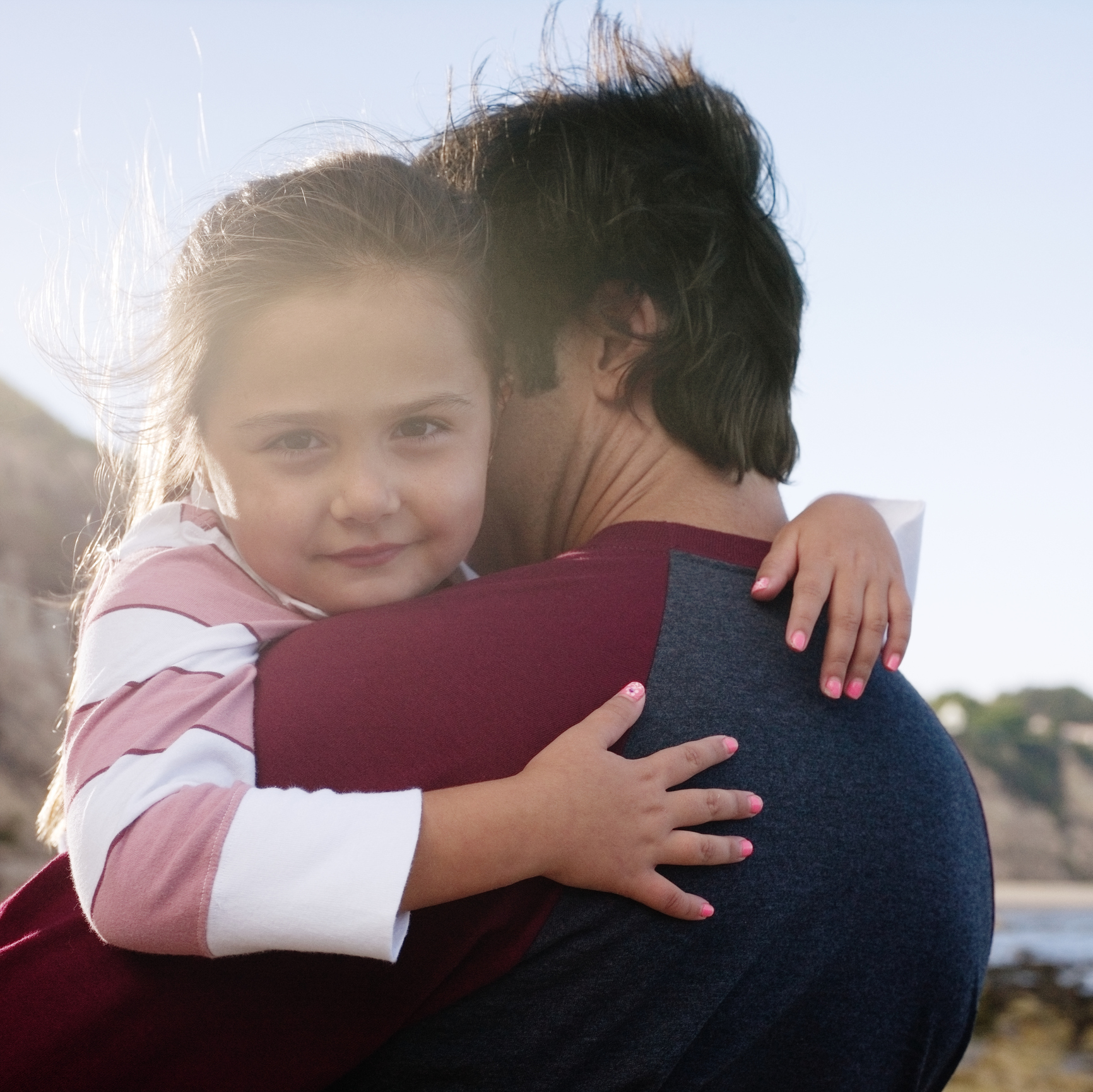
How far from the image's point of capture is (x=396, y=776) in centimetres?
120

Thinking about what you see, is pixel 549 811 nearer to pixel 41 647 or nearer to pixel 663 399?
pixel 663 399

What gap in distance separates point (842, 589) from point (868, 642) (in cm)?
11

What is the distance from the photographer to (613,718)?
122 cm

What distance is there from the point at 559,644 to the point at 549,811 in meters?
0.19

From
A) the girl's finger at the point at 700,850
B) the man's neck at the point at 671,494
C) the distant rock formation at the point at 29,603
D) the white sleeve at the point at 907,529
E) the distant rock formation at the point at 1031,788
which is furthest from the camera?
the distant rock formation at the point at 1031,788

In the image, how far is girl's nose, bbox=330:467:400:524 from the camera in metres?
1.55

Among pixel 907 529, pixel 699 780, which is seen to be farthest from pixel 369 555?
pixel 907 529

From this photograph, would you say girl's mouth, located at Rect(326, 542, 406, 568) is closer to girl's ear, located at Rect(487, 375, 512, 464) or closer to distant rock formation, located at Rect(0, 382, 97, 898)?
girl's ear, located at Rect(487, 375, 512, 464)

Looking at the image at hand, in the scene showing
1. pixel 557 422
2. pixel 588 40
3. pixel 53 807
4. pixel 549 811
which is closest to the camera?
pixel 549 811

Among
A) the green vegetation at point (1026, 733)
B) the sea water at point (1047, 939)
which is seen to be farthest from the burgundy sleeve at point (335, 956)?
the green vegetation at point (1026, 733)

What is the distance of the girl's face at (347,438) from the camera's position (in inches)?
60.5

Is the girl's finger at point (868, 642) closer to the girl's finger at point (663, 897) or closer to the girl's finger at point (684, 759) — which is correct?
the girl's finger at point (684, 759)

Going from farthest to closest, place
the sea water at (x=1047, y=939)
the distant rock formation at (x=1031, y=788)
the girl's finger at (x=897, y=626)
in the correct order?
the distant rock formation at (x=1031, y=788)
the sea water at (x=1047, y=939)
the girl's finger at (x=897, y=626)

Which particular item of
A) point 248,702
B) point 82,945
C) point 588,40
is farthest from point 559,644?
point 588,40
